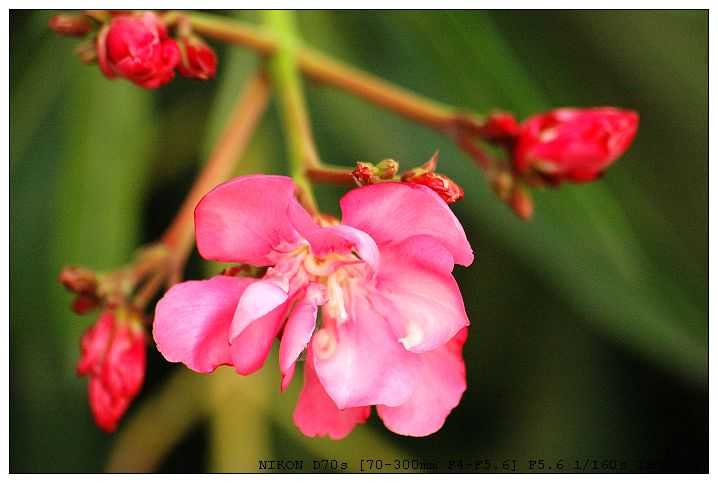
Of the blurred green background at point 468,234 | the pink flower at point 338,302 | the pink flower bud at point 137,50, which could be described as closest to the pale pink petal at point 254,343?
the pink flower at point 338,302

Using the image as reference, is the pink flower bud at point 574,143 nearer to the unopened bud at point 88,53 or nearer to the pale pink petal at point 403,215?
the pale pink petal at point 403,215

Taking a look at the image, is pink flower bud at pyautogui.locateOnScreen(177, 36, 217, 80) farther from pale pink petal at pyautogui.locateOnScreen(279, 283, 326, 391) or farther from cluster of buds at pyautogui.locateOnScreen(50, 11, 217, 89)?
pale pink petal at pyautogui.locateOnScreen(279, 283, 326, 391)

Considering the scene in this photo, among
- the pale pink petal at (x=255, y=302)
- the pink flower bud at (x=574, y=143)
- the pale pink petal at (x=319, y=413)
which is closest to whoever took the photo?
the pale pink petal at (x=255, y=302)

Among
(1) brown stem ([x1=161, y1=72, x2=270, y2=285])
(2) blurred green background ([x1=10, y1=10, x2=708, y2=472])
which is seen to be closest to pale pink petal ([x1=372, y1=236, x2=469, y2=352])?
(1) brown stem ([x1=161, y1=72, x2=270, y2=285])

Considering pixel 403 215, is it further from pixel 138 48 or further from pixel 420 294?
pixel 138 48
